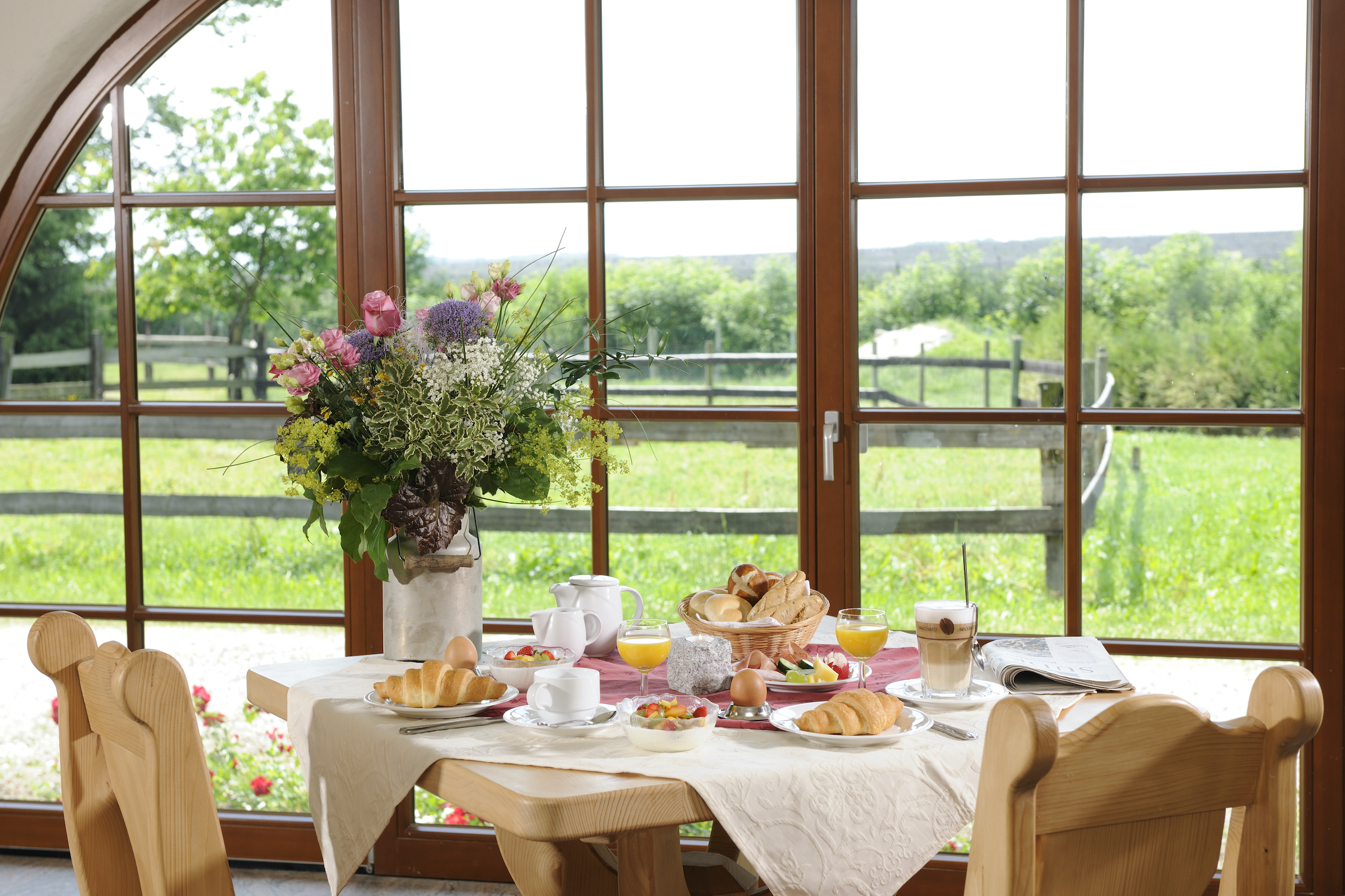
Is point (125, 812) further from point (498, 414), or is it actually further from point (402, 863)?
point (402, 863)

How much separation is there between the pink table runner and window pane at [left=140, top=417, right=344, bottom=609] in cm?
119

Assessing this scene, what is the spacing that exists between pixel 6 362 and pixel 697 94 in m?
1.87

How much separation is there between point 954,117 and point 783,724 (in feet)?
5.67

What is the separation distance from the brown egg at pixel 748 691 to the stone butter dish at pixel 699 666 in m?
0.09

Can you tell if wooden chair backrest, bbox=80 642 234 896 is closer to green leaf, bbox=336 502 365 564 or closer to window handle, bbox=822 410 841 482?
green leaf, bbox=336 502 365 564

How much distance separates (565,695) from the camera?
145 cm

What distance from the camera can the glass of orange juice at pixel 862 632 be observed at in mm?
1648

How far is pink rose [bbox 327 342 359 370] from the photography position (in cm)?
168

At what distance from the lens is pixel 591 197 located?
2611mm

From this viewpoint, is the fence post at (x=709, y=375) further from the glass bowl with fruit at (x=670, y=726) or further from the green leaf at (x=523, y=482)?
the glass bowl with fruit at (x=670, y=726)

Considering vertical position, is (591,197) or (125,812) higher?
(591,197)

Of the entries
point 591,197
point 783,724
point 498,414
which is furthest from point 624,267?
point 783,724

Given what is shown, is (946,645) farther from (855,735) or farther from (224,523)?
(224,523)

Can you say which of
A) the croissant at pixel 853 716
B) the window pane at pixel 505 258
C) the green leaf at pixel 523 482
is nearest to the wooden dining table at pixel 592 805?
the croissant at pixel 853 716
